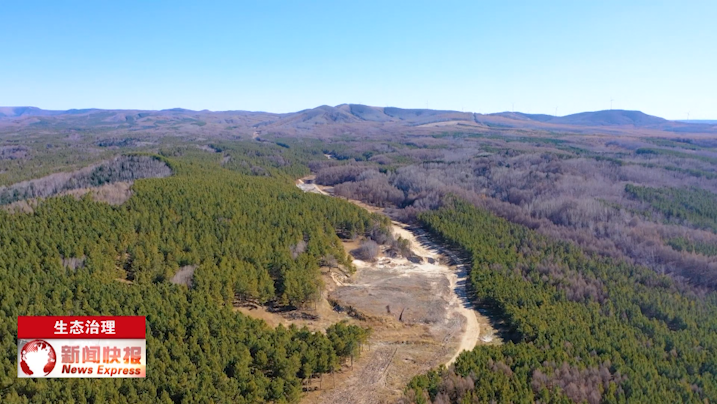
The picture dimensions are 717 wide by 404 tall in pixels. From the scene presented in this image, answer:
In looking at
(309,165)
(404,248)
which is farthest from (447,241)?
(309,165)

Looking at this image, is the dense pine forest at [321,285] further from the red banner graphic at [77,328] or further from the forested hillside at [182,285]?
the red banner graphic at [77,328]

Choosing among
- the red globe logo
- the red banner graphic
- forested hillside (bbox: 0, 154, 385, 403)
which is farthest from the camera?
forested hillside (bbox: 0, 154, 385, 403)

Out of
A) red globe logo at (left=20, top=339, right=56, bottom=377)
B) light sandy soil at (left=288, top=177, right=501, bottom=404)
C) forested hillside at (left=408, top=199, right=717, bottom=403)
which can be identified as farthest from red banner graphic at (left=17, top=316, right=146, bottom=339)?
forested hillside at (left=408, top=199, right=717, bottom=403)

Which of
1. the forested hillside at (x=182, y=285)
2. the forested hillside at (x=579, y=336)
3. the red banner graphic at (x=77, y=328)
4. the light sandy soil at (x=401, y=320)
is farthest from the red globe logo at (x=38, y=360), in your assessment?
the forested hillside at (x=579, y=336)

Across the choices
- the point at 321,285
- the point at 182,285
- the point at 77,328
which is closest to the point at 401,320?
the point at 321,285

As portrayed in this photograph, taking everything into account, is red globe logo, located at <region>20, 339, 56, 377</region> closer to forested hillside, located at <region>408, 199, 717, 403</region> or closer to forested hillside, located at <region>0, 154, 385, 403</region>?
forested hillside, located at <region>0, 154, 385, 403</region>

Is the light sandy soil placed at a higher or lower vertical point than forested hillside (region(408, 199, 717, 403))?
lower

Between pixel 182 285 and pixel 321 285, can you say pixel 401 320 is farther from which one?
pixel 182 285
